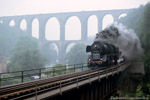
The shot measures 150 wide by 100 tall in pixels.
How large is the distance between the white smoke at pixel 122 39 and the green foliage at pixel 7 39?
57.9 m

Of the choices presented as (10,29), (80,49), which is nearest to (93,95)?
(80,49)

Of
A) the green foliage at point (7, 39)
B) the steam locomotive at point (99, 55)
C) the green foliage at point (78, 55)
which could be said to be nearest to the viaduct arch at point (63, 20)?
the green foliage at point (78, 55)

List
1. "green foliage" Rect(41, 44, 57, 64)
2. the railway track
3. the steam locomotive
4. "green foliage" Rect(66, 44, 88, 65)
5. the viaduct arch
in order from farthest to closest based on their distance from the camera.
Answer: "green foliage" Rect(41, 44, 57, 64) → the viaduct arch → "green foliage" Rect(66, 44, 88, 65) → the steam locomotive → the railway track

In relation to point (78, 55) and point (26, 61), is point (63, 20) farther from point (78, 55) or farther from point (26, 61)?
point (26, 61)

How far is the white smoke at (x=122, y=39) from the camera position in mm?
22044

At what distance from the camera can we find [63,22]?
7700 cm

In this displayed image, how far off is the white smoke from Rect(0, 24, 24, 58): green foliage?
5790 centimetres

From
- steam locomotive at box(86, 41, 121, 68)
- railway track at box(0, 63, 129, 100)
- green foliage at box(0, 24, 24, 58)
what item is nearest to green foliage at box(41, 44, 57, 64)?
green foliage at box(0, 24, 24, 58)

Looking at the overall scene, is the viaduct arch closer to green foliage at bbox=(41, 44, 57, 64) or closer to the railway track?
green foliage at bbox=(41, 44, 57, 64)

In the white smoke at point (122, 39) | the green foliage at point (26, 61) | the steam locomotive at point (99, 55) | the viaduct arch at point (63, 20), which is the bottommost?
the green foliage at point (26, 61)

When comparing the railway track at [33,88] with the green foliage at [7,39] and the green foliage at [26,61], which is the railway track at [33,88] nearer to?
the green foliage at [26,61]

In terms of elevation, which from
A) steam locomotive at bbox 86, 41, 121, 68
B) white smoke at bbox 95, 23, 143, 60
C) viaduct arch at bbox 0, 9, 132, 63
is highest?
viaduct arch at bbox 0, 9, 132, 63

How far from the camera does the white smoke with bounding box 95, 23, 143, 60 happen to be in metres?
22.0

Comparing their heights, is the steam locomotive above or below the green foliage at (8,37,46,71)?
above
